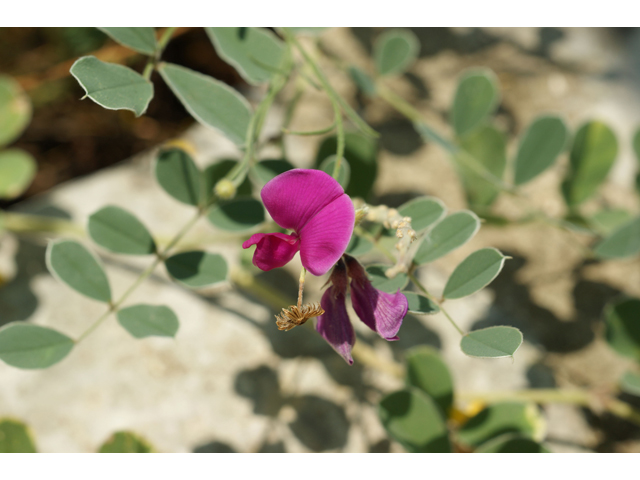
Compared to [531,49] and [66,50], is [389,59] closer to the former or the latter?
[531,49]

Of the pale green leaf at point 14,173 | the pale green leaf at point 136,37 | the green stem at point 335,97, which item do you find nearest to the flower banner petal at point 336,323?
the green stem at point 335,97

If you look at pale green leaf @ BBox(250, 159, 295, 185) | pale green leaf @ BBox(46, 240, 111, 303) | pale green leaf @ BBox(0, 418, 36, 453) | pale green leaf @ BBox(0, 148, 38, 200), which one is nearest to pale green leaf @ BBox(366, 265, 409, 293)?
pale green leaf @ BBox(250, 159, 295, 185)

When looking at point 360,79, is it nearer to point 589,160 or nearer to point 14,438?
point 589,160

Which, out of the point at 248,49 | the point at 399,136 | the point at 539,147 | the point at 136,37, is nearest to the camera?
the point at 136,37

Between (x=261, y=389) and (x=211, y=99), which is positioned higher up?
(x=211, y=99)

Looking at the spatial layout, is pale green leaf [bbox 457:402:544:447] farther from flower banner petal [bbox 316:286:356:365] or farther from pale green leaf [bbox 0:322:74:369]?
pale green leaf [bbox 0:322:74:369]

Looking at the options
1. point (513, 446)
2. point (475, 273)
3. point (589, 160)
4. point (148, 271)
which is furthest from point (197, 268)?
point (589, 160)
